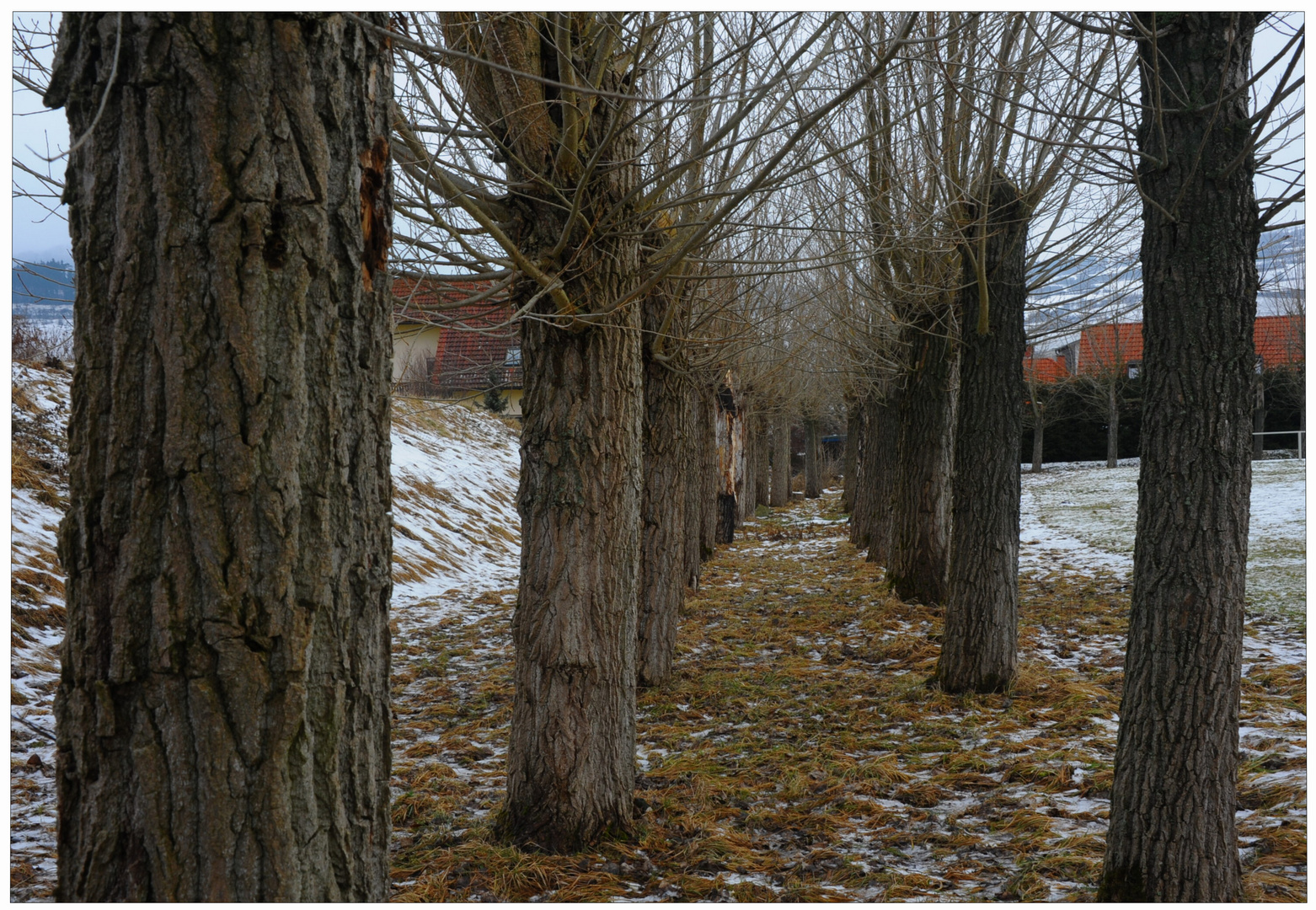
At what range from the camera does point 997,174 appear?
6434 millimetres

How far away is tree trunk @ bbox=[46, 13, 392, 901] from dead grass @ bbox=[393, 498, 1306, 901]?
2103mm

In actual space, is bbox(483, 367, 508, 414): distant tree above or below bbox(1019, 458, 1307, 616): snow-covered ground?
above

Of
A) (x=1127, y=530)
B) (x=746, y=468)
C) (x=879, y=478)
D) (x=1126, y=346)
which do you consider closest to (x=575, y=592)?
(x=879, y=478)

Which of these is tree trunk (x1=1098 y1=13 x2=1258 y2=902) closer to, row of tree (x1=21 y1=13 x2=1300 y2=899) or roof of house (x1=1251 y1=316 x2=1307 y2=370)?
row of tree (x1=21 y1=13 x2=1300 y2=899)

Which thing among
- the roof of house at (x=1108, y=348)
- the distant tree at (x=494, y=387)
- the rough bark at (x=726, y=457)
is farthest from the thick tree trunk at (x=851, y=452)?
the distant tree at (x=494, y=387)

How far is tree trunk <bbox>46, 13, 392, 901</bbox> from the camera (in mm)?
1507

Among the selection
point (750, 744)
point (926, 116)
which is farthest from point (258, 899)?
point (926, 116)

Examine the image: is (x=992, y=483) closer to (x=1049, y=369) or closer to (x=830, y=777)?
(x=830, y=777)

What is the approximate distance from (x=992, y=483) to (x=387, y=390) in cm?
539

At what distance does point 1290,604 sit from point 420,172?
904 centimetres

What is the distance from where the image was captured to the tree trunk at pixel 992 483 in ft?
20.2

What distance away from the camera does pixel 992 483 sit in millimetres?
6203

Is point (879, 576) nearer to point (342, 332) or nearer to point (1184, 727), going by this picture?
point (1184, 727)

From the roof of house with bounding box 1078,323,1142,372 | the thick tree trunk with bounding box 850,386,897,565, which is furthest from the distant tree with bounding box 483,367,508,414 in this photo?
the roof of house with bounding box 1078,323,1142,372
